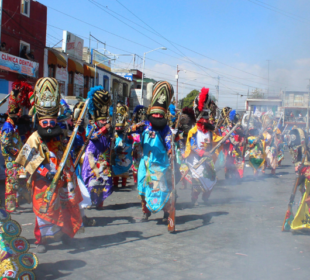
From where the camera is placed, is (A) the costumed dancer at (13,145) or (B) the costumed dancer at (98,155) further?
(B) the costumed dancer at (98,155)

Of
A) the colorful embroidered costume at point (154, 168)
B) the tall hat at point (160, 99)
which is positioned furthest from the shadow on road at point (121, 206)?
the tall hat at point (160, 99)

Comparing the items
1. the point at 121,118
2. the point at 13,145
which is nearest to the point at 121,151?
the point at 121,118

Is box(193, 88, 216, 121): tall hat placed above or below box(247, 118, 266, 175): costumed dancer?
above

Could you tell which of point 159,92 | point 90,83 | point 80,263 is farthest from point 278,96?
point 90,83

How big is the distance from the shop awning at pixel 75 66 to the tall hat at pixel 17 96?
21155 millimetres

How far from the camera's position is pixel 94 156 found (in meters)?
6.95

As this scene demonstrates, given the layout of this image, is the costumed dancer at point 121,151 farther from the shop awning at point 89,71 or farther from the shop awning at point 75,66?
the shop awning at point 89,71

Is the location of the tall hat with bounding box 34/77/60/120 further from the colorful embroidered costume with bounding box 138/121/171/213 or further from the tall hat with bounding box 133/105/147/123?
the tall hat with bounding box 133/105/147/123

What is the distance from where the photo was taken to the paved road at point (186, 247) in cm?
409

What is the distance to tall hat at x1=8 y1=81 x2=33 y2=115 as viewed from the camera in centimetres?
678

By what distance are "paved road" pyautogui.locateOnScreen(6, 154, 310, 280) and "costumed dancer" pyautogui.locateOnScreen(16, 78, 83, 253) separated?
282 millimetres

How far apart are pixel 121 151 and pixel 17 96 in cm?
371

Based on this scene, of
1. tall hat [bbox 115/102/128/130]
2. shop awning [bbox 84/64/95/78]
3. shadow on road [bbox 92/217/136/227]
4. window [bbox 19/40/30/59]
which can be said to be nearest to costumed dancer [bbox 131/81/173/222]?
shadow on road [bbox 92/217/136/227]

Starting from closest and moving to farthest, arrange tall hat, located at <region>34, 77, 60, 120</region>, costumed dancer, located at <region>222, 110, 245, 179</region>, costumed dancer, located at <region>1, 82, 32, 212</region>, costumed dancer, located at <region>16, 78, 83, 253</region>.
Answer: costumed dancer, located at <region>16, 78, 83, 253</region>
tall hat, located at <region>34, 77, 60, 120</region>
costumed dancer, located at <region>1, 82, 32, 212</region>
costumed dancer, located at <region>222, 110, 245, 179</region>
